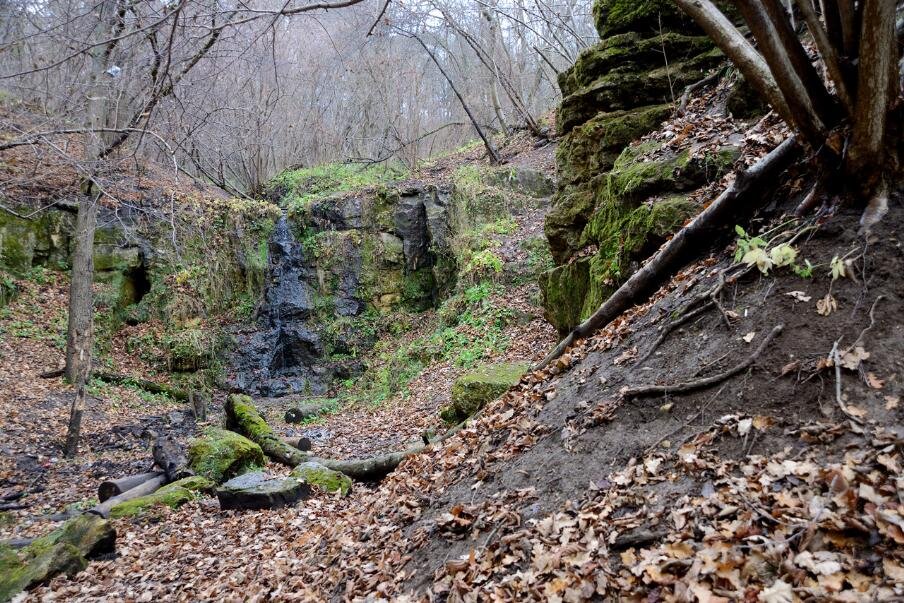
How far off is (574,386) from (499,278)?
898 centimetres

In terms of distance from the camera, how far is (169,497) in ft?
23.2

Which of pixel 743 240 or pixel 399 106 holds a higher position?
pixel 399 106

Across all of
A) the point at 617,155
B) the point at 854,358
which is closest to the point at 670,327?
the point at 854,358

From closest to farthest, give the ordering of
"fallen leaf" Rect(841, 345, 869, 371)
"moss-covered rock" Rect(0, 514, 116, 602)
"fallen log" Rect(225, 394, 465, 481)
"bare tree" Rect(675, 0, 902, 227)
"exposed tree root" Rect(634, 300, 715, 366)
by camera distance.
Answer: "fallen leaf" Rect(841, 345, 869, 371) → "bare tree" Rect(675, 0, 902, 227) → "exposed tree root" Rect(634, 300, 715, 366) → "moss-covered rock" Rect(0, 514, 116, 602) → "fallen log" Rect(225, 394, 465, 481)

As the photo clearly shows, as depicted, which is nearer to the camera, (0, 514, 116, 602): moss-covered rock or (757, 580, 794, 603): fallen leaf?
(757, 580, 794, 603): fallen leaf

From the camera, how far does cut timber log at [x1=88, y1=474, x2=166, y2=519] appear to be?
6.60 meters

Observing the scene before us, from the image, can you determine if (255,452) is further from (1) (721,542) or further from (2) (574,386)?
(1) (721,542)

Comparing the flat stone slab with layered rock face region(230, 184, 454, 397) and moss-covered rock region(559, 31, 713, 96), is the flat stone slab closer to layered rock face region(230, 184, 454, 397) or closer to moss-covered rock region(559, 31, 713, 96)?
moss-covered rock region(559, 31, 713, 96)

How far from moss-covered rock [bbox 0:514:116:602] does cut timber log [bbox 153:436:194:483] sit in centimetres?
182

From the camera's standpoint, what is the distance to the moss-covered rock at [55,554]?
16.7 feet

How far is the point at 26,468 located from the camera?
330 inches

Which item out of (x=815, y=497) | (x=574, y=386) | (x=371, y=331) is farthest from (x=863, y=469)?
(x=371, y=331)

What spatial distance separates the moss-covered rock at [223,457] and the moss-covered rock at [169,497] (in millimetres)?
201

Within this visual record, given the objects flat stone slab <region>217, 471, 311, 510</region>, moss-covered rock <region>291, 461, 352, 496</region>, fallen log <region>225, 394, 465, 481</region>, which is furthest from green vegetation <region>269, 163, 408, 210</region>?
flat stone slab <region>217, 471, 311, 510</region>
